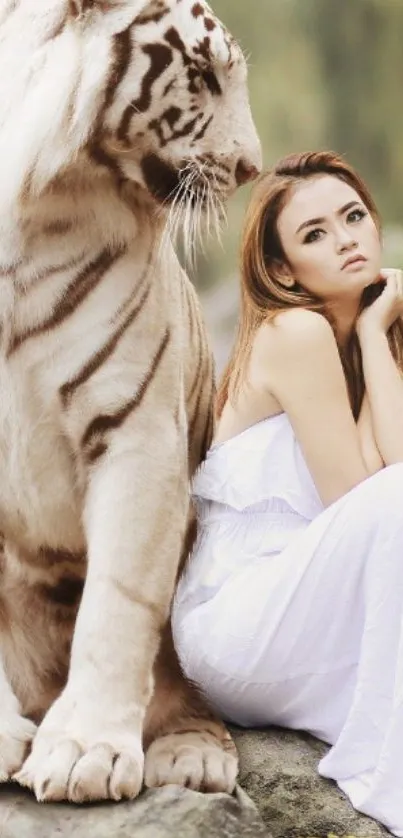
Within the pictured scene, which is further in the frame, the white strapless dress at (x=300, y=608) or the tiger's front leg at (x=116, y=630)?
the white strapless dress at (x=300, y=608)

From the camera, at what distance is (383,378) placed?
1.34 metres

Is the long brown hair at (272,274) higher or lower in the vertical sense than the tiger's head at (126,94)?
lower

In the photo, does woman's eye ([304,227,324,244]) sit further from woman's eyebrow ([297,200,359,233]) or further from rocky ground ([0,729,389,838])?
rocky ground ([0,729,389,838])

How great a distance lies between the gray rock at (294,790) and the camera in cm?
112

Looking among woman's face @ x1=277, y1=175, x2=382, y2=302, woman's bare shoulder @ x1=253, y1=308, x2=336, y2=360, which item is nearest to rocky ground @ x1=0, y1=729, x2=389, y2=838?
woman's bare shoulder @ x1=253, y1=308, x2=336, y2=360

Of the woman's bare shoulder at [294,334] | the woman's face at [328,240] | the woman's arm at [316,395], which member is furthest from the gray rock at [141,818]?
the woman's face at [328,240]

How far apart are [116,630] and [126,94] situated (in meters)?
0.50

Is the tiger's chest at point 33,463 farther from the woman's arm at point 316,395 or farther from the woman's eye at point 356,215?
the woman's eye at point 356,215

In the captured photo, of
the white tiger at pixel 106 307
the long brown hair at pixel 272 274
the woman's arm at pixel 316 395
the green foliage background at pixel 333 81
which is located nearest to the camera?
the white tiger at pixel 106 307

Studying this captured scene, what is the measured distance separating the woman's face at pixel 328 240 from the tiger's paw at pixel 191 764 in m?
0.54

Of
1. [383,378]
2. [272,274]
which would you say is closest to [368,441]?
[383,378]

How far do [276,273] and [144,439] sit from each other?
1.21 feet

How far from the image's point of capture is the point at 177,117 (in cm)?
113

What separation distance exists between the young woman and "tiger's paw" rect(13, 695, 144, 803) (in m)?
0.20
